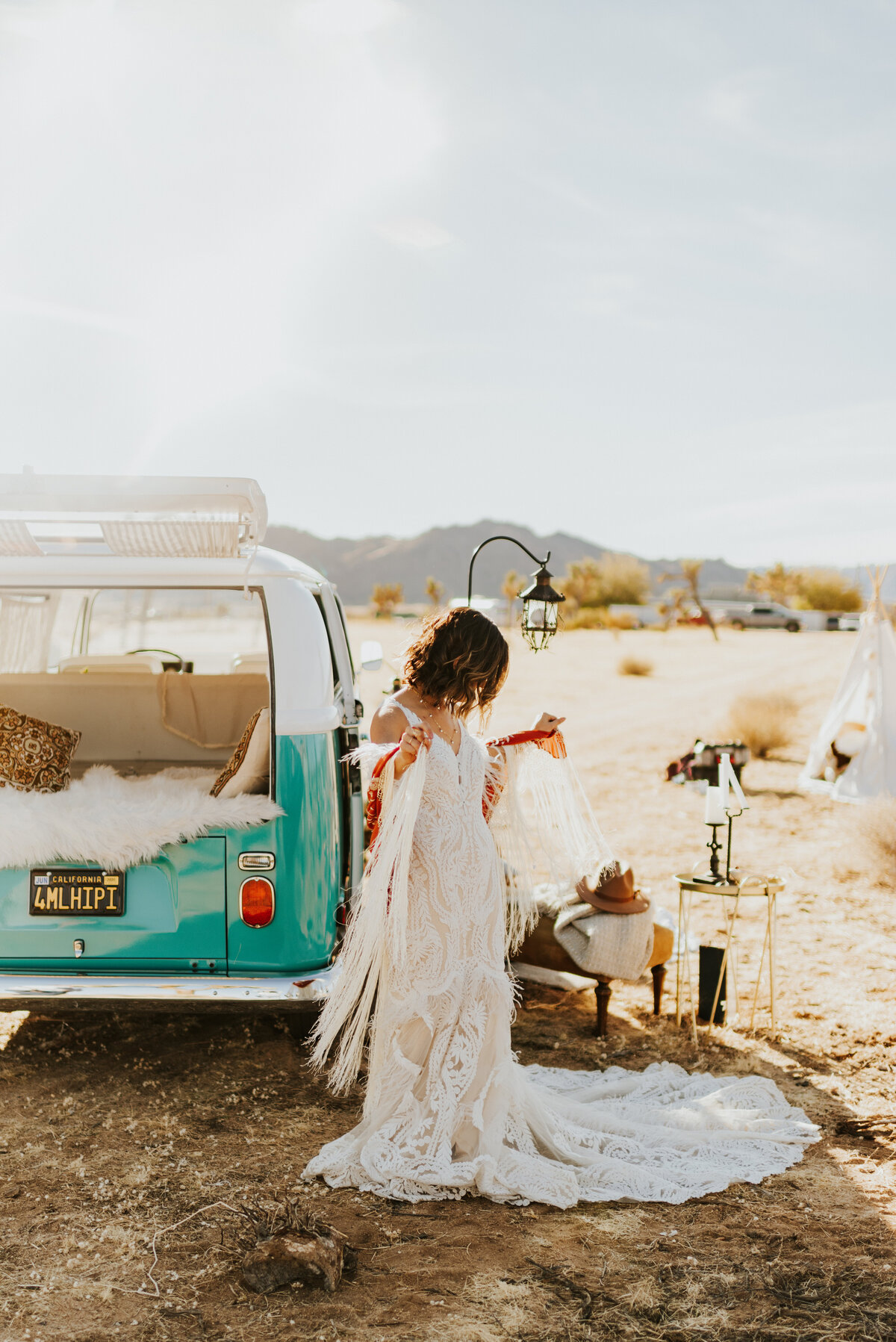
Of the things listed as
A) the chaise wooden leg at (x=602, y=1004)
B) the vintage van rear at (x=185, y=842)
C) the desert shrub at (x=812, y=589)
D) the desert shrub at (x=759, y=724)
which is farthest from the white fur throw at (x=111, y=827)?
the desert shrub at (x=812, y=589)

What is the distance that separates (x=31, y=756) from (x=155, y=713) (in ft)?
4.02

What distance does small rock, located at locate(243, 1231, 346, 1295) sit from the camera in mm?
2684

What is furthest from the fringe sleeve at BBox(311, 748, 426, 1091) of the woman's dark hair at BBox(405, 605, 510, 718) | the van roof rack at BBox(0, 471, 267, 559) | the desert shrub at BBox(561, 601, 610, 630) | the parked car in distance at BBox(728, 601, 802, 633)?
the parked car in distance at BBox(728, 601, 802, 633)

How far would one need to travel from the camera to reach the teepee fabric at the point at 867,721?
34.5 feet

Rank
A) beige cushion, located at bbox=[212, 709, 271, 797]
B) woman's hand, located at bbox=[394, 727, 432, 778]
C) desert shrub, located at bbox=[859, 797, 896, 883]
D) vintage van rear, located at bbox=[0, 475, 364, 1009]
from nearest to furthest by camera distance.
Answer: woman's hand, located at bbox=[394, 727, 432, 778] → vintage van rear, located at bbox=[0, 475, 364, 1009] → beige cushion, located at bbox=[212, 709, 271, 797] → desert shrub, located at bbox=[859, 797, 896, 883]

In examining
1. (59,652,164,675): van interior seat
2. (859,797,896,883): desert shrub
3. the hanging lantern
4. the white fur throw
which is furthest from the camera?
(859,797,896,883): desert shrub

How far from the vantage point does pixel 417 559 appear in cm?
13888

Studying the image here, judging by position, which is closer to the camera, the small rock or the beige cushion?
the small rock

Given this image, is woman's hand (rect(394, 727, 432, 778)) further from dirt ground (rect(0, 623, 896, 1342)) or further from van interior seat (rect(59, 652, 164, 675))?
van interior seat (rect(59, 652, 164, 675))

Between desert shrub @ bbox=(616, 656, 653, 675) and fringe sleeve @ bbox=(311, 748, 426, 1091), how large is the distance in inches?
997

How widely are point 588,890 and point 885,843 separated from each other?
395 centimetres

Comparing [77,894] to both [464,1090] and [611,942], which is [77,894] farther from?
[611,942]

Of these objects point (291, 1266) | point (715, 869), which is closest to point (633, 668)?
point (715, 869)

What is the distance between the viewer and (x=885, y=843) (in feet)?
25.2
